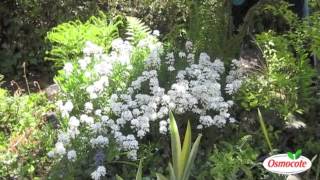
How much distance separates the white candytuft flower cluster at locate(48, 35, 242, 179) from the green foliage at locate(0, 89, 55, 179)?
0.31m

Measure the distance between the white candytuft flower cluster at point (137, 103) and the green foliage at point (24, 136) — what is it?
31cm

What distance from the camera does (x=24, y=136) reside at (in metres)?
4.05

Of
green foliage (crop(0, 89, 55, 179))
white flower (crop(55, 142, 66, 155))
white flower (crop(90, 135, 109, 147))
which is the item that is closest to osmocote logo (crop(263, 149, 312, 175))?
white flower (crop(90, 135, 109, 147))

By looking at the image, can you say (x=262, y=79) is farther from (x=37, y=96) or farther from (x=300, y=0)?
(x=37, y=96)

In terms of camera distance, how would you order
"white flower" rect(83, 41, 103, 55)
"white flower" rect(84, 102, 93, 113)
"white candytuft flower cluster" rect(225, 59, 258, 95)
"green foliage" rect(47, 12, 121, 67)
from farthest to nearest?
"green foliage" rect(47, 12, 121, 67) → "white flower" rect(83, 41, 103, 55) → "white candytuft flower cluster" rect(225, 59, 258, 95) → "white flower" rect(84, 102, 93, 113)

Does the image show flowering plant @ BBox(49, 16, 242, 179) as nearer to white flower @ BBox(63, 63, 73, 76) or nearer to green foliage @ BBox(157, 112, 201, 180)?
white flower @ BBox(63, 63, 73, 76)

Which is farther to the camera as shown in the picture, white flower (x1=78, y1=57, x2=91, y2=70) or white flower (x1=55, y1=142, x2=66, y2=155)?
white flower (x1=78, y1=57, x2=91, y2=70)

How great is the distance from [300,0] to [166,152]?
1.80 metres

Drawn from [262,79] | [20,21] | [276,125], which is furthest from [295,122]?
[20,21]

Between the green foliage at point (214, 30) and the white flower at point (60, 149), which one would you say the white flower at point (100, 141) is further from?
the green foliage at point (214, 30)

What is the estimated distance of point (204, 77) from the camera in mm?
3908

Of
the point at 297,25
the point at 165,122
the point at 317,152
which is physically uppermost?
the point at 297,25

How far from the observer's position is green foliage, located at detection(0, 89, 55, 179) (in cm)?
378

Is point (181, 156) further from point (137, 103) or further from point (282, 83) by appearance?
point (282, 83)
